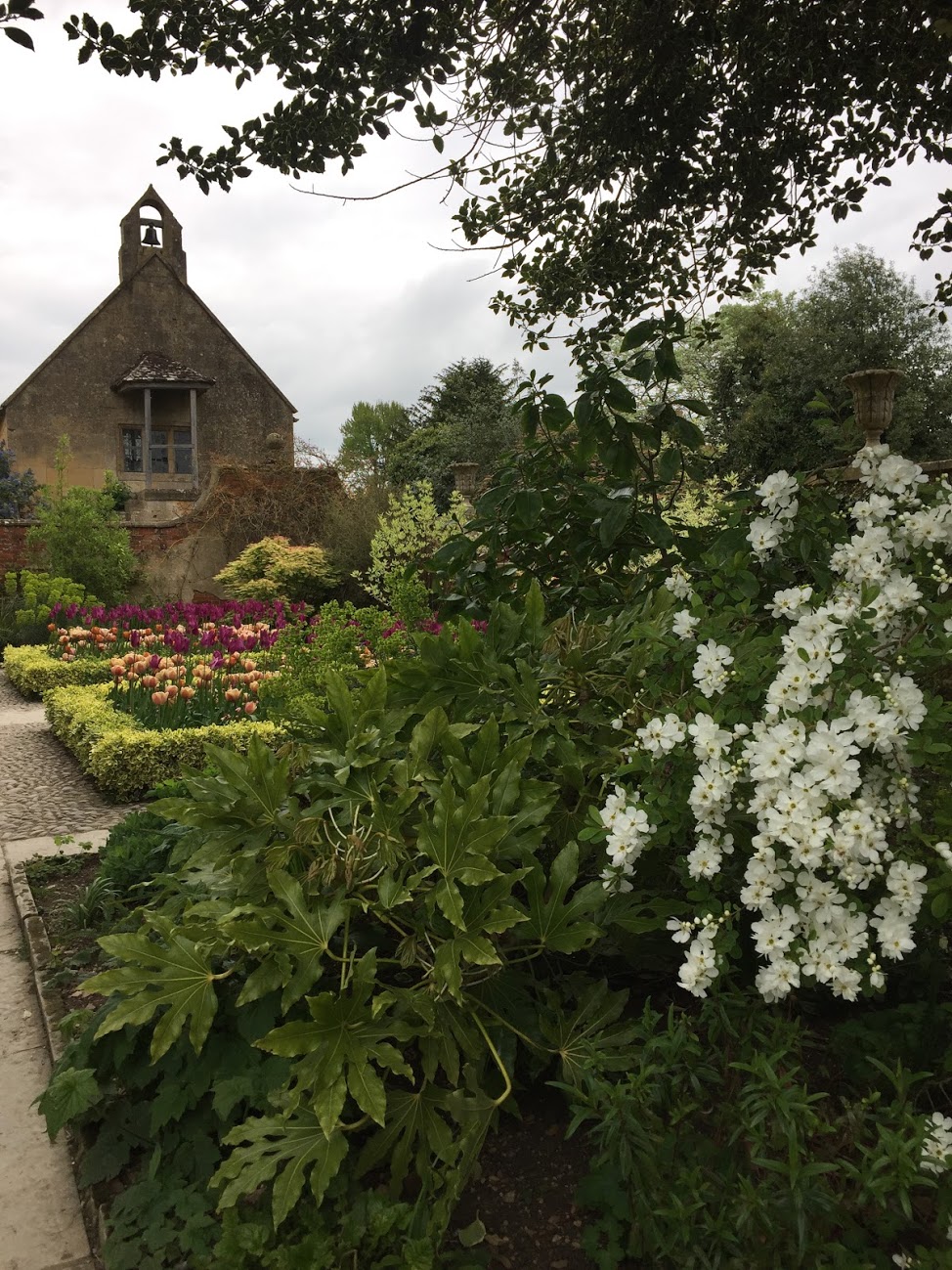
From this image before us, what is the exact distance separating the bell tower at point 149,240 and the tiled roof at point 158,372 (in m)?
2.31

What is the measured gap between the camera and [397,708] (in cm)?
270

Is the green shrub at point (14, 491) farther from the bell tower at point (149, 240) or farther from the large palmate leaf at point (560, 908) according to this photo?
the large palmate leaf at point (560, 908)

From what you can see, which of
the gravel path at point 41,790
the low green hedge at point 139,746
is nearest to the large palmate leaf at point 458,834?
the low green hedge at point 139,746

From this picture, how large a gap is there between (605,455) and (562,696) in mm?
864

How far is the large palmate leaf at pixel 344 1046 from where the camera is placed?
1.79 meters

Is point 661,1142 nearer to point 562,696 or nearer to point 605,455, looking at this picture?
point 562,696

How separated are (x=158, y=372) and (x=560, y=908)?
25523mm

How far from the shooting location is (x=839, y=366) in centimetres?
1828

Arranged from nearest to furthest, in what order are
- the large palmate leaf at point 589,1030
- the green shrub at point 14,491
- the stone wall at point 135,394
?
the large palmate leaf at point 589,1030
the green shrub at point 14,491
the stone wall at point 135,394

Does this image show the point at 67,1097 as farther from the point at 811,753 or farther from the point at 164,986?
the point at 811,753

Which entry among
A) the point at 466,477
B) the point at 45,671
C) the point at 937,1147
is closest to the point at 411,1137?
the point at 937,1147

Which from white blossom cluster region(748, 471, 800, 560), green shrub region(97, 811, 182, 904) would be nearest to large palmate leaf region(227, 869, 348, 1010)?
white blossom cluster region(748, 471, 800, 560)

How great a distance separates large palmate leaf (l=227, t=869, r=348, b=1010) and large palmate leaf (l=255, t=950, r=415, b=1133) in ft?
0.33

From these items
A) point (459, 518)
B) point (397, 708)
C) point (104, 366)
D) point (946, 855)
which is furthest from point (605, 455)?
point (104, 366)
